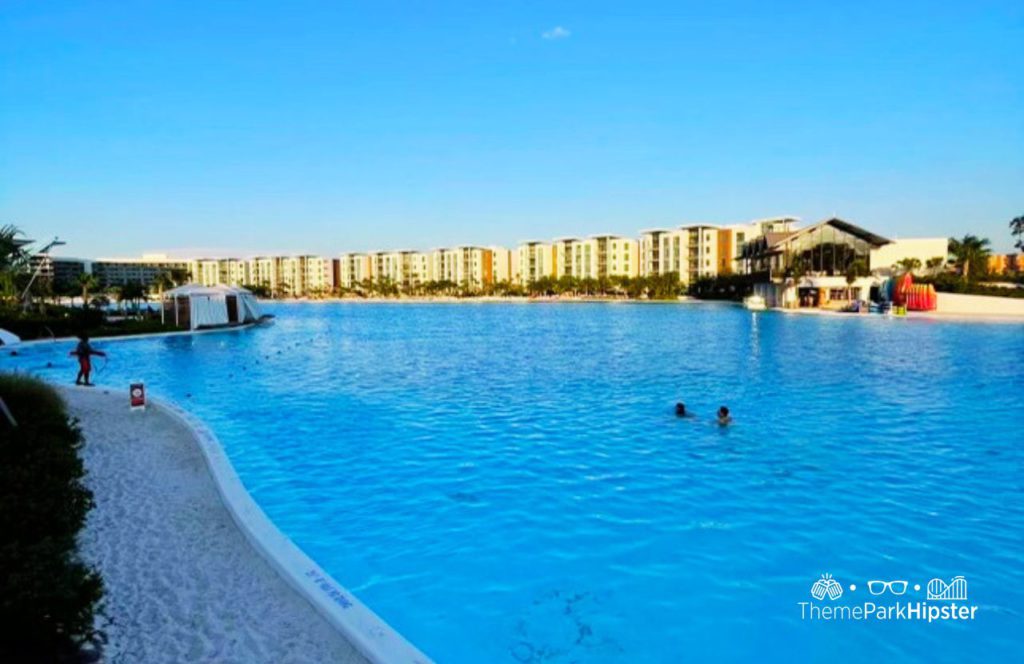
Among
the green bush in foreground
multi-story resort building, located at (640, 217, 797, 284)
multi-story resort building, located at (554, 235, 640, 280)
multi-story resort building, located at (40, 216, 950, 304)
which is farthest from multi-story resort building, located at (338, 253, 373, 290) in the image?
the green bush in foreground

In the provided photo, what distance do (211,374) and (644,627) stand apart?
20425 millimetres

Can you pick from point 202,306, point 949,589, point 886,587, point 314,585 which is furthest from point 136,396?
point 202,306

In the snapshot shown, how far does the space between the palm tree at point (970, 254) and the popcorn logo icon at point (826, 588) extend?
67067 mm

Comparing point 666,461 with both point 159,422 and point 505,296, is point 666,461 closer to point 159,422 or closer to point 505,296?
point 159,422

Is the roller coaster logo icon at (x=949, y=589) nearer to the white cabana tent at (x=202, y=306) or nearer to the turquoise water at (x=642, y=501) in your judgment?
the turquoise water at (x=642, y=501)

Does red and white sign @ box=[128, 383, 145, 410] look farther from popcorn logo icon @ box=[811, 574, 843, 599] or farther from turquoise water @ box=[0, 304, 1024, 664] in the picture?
popcorn logo icon @ box=[811, 574, 843, 599]

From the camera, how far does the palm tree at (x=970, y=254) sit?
2509 inches

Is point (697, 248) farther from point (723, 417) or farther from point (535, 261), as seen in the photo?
point (723, 417)

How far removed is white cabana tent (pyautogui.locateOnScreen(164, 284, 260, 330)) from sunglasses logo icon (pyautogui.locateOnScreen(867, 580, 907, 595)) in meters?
42.2

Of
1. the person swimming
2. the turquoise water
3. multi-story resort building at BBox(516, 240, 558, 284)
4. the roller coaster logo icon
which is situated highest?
multi-story resort building at BBox(516, 240, 558, 284)

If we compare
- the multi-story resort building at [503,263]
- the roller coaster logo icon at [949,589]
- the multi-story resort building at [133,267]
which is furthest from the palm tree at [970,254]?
the multi-story resort building at [133,267]

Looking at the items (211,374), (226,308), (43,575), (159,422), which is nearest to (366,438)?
(159,422)

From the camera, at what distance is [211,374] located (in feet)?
73.7

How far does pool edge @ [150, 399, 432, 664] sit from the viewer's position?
184 inches
